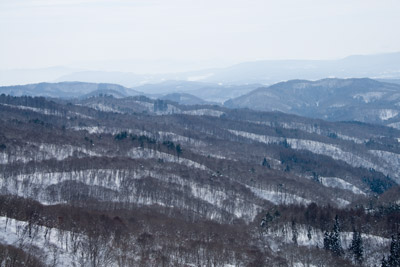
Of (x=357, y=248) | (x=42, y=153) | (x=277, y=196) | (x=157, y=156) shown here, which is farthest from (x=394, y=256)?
(x=42, y=153)

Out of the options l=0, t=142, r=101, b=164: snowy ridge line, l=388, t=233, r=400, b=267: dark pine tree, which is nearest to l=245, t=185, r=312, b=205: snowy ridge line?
l=0, t=142, r=101, b=164: snowy ridge line

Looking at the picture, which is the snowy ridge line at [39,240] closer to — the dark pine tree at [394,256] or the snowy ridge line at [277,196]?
the dark pine tree at [394,256]

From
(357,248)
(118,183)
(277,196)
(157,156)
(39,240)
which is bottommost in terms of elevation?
(277,196)

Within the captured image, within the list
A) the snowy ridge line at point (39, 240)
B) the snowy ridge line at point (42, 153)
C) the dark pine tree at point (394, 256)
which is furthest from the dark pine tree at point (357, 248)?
the snowy ridge line at point (42, 153)

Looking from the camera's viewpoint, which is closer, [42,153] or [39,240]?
[39,240]

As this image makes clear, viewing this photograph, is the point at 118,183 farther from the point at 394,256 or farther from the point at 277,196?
the point at 394,256

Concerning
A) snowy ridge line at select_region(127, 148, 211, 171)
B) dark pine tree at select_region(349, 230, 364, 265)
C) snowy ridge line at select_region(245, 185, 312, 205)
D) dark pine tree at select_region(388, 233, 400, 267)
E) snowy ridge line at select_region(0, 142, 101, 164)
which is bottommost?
snowy ridge line at select_region(245, 185, 312, 205)

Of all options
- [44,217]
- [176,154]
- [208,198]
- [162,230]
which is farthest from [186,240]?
[176,154]

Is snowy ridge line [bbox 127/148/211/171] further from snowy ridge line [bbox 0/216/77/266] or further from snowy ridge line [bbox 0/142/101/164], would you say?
snowy ridge line [bbox 0/216/77/266]

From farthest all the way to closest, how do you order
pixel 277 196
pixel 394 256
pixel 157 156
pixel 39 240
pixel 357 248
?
pixel 157 156
pixel 277 196
pixel 357 248
pixel 39 240
pixel 394 256

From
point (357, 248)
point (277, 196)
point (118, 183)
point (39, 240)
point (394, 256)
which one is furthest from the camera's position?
point (277, 196)

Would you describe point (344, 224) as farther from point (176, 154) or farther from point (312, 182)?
point (176, 154)
